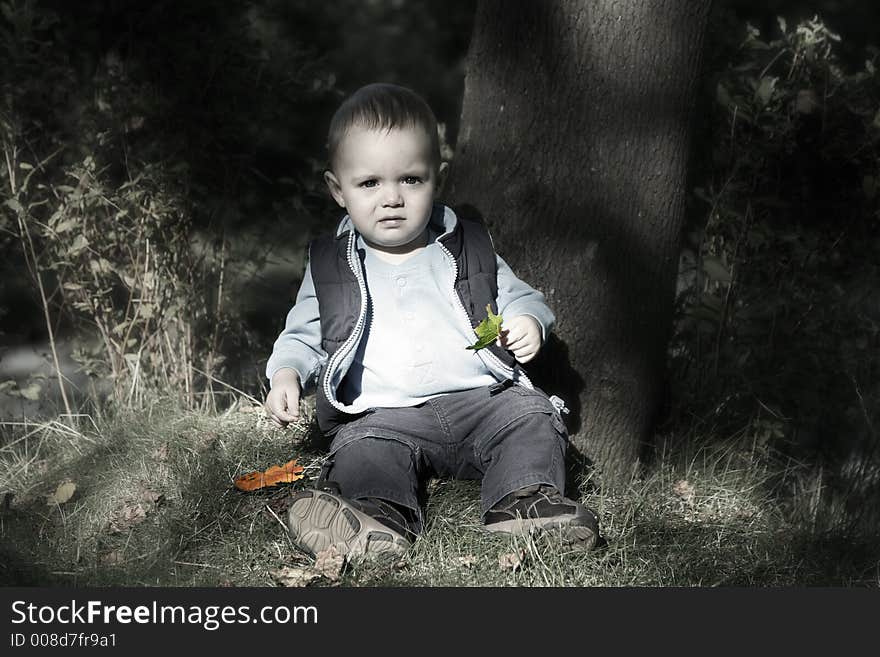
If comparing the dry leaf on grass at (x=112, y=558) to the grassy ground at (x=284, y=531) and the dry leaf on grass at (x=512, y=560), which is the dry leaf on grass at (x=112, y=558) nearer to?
the grassy ground at (x=284, y=531)

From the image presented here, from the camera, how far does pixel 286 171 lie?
16.5 feet

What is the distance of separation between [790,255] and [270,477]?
219 centimetres

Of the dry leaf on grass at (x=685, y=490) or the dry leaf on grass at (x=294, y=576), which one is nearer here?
the dry leaf on grass at (x=294, y=576)

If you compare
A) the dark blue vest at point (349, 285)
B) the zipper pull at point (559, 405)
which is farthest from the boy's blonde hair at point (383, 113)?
the zipper pull at point (559, 405)

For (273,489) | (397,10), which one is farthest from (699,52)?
(397,10)

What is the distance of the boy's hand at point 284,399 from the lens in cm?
319

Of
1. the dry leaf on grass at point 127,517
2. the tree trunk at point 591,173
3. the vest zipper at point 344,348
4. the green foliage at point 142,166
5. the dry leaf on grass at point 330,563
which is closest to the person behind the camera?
the dry leaf on grass at point 330,563

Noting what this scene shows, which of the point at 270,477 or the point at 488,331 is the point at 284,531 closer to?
the point at 270,477

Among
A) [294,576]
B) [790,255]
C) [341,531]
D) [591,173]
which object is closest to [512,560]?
[341,531]

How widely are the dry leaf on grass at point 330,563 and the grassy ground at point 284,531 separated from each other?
0.04 ft

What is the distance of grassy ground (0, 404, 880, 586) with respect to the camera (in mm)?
3162

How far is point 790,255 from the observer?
421 cm

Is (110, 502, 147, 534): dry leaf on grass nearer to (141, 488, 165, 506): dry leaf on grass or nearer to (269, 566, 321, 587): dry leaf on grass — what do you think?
(141, 488, 165, 506): dry leaf on grass

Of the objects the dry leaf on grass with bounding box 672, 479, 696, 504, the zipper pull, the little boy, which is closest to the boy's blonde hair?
the little boy
